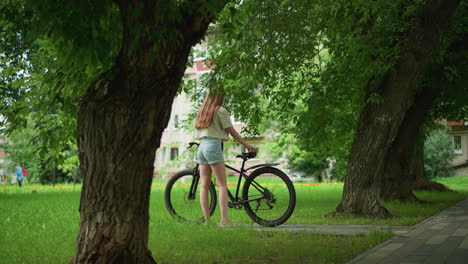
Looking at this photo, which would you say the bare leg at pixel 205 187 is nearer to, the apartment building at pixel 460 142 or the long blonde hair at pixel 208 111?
the long blonde hair at pixel 208 111

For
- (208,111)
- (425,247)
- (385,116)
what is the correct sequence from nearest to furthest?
1. (425,247)
2. (208,111)
3. (385,116)

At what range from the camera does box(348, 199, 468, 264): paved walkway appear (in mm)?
4961

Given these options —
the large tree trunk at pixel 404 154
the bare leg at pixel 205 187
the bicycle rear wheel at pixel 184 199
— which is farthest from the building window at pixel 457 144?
the bare leg at pixel 205 187

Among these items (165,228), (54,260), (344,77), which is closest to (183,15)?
(54,260)

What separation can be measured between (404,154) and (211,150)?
8.04 metres

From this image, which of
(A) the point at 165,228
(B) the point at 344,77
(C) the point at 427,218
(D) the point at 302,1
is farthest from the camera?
(B) the point at 344,77

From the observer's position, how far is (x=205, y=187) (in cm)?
781

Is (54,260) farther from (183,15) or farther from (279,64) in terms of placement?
(279,64)

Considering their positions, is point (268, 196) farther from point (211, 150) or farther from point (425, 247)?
point (425, 247)

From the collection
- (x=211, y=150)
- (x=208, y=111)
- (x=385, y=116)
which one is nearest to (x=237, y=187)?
(x=211, y=150)

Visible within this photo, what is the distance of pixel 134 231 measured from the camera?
4062 millimetres

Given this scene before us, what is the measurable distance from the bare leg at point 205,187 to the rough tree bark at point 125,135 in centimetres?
352

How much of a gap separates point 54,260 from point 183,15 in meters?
2.57

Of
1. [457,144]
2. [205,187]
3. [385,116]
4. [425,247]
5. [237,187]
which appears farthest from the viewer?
[457,144]
